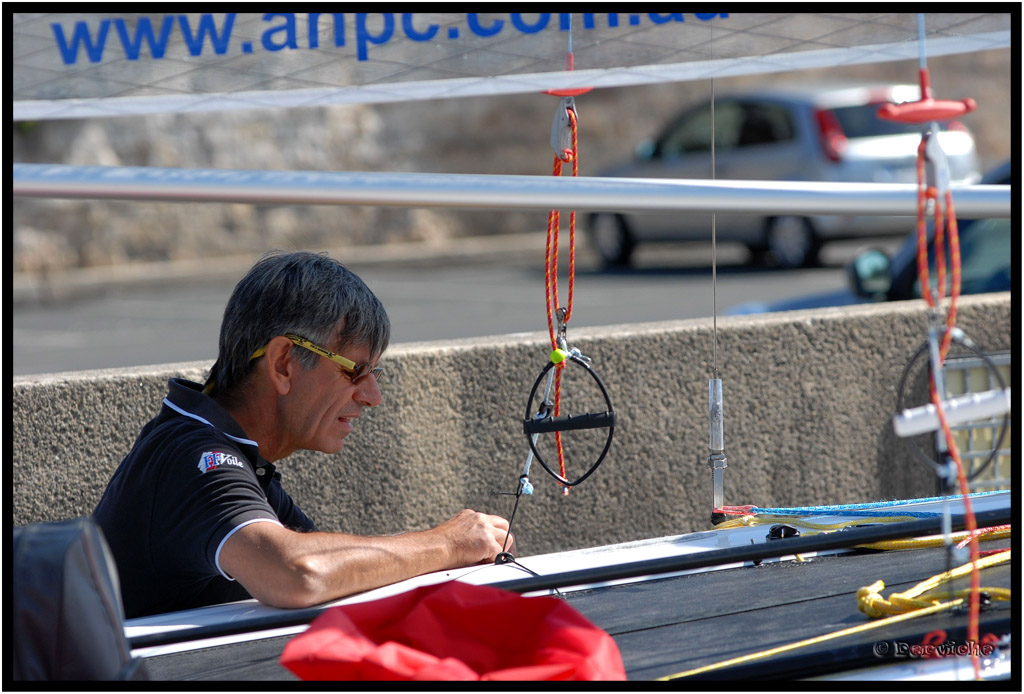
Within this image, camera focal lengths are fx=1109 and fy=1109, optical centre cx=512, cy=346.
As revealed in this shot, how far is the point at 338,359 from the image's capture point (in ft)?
8.10

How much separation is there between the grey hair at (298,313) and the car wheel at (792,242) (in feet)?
34.1

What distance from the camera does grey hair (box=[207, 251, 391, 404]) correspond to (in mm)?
2445

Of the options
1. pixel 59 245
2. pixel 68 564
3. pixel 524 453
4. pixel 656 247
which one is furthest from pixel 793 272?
pixel 68 564

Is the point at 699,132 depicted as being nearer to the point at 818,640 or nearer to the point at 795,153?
the point at 795,153

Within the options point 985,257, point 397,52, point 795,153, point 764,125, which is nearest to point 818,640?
point 397,52

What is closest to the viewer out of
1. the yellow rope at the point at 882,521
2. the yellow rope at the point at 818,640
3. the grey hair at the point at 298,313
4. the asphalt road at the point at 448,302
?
the yellow rope at the point at 818,640

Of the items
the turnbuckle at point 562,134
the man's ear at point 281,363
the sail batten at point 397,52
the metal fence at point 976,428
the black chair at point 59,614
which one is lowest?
the metal fence at point 976,428

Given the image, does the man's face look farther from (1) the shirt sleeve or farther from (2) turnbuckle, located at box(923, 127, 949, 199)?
(2) turnbuckle, located at box(923, 127, 949, 199)

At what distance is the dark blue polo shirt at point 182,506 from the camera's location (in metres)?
2.21

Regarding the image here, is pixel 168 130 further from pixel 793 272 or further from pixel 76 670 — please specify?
pixel 76 670

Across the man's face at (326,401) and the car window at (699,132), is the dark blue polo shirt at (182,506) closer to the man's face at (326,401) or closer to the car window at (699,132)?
the man's face at (326,401)

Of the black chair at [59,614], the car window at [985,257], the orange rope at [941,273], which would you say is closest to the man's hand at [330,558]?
the black chair at [59,614]

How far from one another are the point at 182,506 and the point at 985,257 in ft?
13.8

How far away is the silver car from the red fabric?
393 inches
